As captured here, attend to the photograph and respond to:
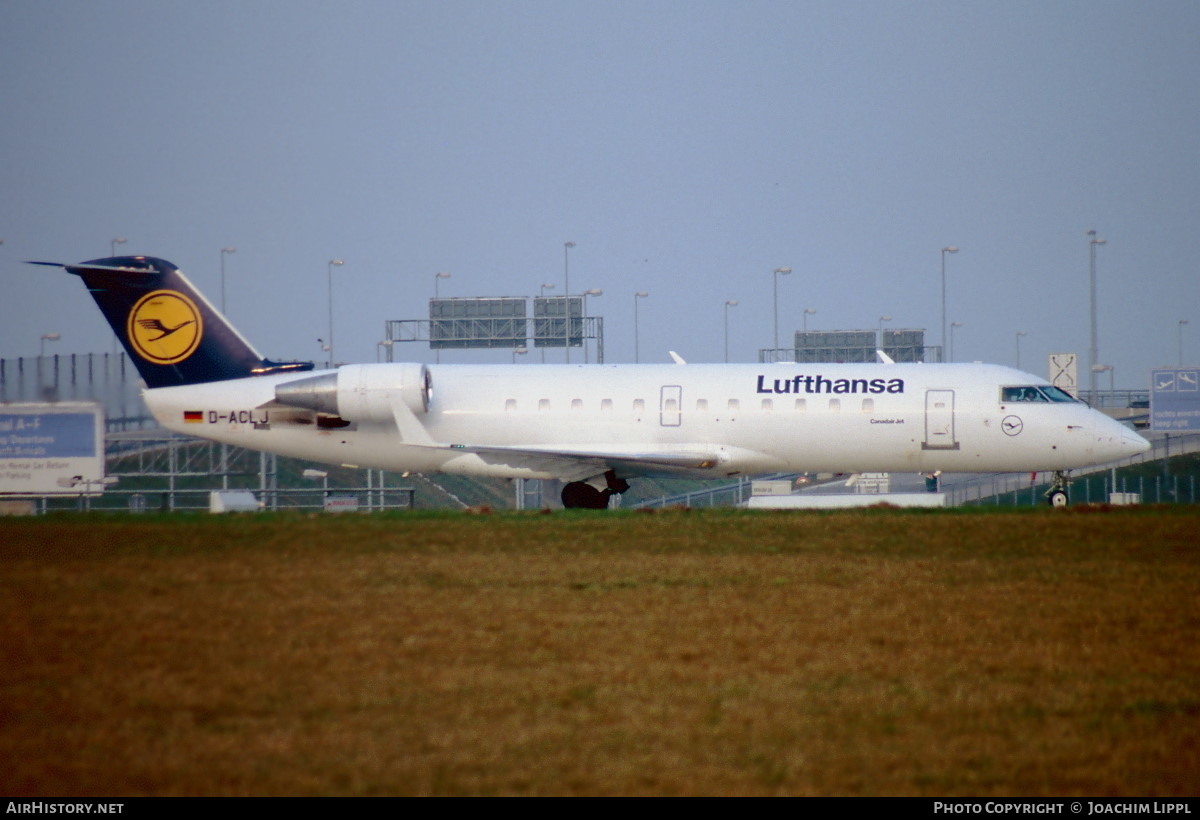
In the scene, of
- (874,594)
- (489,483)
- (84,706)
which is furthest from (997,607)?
(489,483)

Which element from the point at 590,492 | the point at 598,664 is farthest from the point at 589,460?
the point at 598,664

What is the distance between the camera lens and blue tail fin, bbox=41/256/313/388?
95.0 ft

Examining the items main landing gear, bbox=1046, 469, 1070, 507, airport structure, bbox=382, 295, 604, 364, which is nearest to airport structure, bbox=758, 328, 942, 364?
airport structure, bbox=382, 295, 604, 364

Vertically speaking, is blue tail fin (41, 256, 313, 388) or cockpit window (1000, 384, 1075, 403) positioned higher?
blue tail fin (41, 256, 313, 388)

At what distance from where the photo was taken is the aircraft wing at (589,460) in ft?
90.8

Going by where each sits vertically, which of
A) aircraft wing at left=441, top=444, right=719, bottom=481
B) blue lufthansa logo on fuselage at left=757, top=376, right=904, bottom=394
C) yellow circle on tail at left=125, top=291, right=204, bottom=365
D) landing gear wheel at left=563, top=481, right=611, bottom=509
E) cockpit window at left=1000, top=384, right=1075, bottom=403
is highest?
yellow circle on tail at left=125, top=291, right=204, bottom=365

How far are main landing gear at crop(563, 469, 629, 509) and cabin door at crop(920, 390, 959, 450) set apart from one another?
6.99m

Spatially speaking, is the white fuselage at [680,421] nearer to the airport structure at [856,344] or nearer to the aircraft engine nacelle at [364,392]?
the aircraft engine nacelle at [364,392]

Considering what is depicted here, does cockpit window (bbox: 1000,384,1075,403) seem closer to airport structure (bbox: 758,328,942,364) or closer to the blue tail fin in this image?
the blue tail fin

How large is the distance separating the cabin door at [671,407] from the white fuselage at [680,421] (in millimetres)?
27

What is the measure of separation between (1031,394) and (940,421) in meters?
2.07

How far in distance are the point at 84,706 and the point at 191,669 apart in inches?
49.3

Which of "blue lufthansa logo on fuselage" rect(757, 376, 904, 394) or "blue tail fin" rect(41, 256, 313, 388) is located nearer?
"blue lufthansa logo on fuselage" rect(757, 376, 904, 394)

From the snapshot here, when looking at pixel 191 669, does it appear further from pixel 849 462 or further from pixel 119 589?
pixel 849 462
